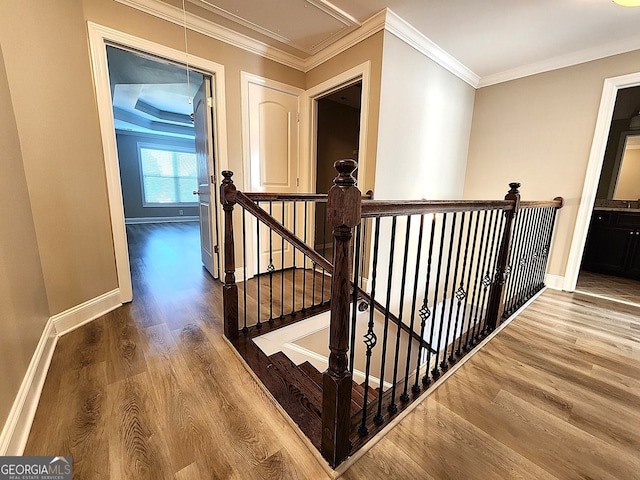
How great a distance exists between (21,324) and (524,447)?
7.52 feet

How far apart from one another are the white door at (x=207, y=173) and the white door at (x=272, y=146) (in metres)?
0.38

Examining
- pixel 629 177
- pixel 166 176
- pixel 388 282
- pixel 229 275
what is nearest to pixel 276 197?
pixel 229 275

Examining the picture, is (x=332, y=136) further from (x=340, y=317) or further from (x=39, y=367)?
(x=39, y=367)

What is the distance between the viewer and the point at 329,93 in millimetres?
2926

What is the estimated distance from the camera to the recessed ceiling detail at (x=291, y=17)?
211cm

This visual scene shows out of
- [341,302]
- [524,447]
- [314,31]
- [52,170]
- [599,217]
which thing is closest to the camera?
[341,302]

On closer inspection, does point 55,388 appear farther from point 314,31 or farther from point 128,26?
point 314,31

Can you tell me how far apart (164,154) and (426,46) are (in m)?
7.51

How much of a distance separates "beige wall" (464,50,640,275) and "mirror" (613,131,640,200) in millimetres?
1846

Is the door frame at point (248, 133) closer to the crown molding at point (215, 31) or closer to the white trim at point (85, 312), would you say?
the crown molding at point (215, 31)

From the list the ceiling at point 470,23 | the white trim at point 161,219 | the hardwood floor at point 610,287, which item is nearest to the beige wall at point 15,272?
the ceiling at point 470,23

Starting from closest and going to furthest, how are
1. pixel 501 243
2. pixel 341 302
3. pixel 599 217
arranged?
pixel 341 302, pixel 501 243, pixel 599 217

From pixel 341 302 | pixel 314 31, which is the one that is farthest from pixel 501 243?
pixel 314 31

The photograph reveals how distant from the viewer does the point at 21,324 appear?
1259 millimetres
